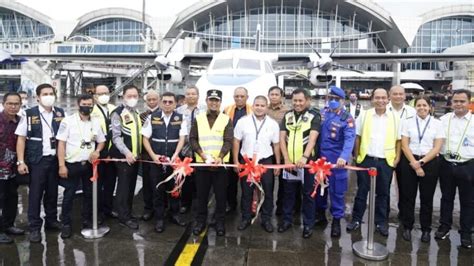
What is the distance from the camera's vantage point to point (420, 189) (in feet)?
15.9

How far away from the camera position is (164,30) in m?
64.3

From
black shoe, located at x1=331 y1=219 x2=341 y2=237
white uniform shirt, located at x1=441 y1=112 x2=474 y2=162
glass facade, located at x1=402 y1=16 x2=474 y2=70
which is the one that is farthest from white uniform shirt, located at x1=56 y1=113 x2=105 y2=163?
glass facade, located at x1=402 y1=16 x2=474 y2=70

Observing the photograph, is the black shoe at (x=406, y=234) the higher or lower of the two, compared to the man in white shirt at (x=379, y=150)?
lower

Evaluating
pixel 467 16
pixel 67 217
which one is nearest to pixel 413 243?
pixel 67 217

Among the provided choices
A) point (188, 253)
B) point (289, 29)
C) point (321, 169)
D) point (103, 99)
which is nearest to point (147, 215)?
point (188, 253)

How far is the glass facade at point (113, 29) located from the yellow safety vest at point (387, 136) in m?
70.1

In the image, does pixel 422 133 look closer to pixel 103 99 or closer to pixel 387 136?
pixel 387 136

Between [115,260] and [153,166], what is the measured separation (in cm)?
139

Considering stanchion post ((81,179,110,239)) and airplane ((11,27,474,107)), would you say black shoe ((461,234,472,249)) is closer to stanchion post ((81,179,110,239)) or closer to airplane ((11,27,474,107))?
stanchion post ((81,179,110,239))

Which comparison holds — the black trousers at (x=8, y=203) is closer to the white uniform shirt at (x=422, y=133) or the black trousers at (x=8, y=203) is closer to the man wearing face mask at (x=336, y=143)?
the man wearing face mask at (x=336, y=143)

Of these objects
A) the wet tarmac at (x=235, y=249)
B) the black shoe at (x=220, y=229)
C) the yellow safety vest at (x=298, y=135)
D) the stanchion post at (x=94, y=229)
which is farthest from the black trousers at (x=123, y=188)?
the yellow safety vest at (x=298, y=135)

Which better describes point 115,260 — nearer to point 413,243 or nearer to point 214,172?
point 214,172

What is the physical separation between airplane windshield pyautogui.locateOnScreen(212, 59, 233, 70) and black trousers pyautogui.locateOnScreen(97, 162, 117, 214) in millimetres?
6638

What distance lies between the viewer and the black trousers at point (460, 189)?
14.9ft
